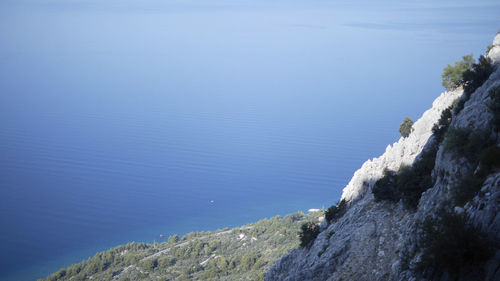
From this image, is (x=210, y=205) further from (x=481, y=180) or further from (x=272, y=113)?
(x=481, y=180)

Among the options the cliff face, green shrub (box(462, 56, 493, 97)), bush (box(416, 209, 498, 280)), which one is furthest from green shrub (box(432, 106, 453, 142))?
bush (box(416, 209, 498, 280))

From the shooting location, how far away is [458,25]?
146 m

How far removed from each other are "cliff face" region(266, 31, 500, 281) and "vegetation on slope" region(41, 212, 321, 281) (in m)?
13.3

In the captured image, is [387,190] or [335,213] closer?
[387,190]

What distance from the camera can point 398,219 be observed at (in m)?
12.6

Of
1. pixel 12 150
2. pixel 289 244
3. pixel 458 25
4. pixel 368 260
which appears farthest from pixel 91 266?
pixel 458 25

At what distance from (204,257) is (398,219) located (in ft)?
90.3

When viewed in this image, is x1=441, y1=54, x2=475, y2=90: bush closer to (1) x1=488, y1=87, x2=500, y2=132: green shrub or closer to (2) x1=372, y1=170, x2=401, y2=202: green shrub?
(2) x1=372, y1=170, x2=401, y2=202: green shrub

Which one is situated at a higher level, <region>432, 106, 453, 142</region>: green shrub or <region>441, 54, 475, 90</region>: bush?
<region>441, 54, 475, 90</region>: bush

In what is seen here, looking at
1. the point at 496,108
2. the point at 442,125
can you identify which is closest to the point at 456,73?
the point at 442,125

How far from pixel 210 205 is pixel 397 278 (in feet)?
177

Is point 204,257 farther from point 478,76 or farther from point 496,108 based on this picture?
point 496,108

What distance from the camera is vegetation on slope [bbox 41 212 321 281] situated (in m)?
31.9

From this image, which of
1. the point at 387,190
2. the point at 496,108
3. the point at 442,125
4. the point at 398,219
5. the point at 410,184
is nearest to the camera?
the point at 496,108
